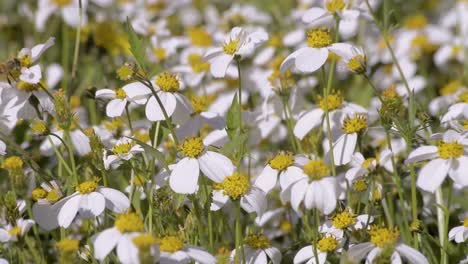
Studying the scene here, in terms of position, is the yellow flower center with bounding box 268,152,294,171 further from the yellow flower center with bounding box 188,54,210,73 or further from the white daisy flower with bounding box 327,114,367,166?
the yellow flower center with bounding box 188,54,210,73

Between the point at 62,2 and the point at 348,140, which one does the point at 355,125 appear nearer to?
the point at 348,140

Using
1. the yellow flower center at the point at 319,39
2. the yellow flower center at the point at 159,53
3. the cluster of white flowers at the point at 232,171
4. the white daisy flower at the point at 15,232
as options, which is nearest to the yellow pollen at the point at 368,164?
the cluster of white flowers at the point at 232,171

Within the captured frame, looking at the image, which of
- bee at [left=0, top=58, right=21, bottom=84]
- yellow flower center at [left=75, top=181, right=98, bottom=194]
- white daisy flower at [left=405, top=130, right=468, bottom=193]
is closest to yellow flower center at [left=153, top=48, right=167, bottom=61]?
bee at [left=0, top=58, right=21, bottom=84]

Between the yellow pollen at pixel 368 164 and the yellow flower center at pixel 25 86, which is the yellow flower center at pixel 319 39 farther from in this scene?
the yellow flower center at pixel 25 86

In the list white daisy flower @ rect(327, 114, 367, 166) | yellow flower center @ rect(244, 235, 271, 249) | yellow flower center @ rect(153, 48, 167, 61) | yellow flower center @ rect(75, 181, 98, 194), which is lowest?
yellow flower center @ rect(244, 235, 271, 249)

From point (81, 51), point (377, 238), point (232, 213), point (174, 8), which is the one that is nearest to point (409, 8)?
point (174, 8)

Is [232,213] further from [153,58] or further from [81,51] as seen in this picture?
[81,51]
